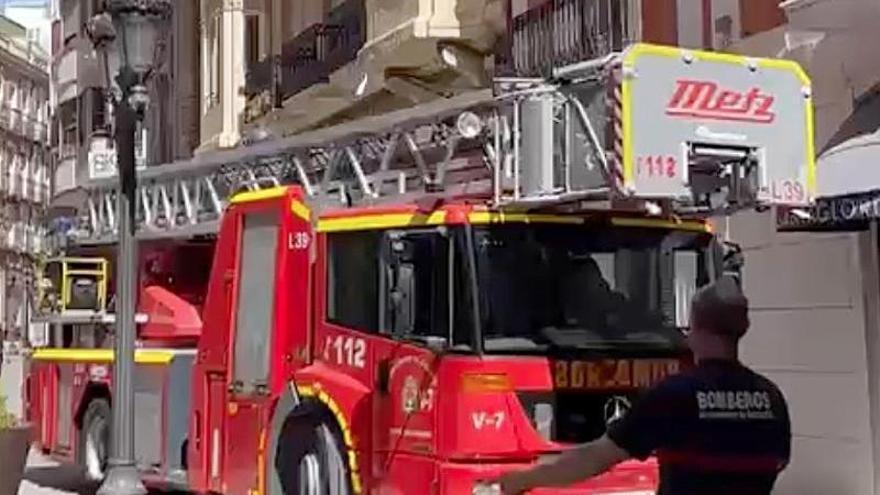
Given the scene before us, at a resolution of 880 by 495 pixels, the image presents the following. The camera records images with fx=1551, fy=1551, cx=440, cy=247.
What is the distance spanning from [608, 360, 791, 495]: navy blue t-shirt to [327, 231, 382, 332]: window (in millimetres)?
5285

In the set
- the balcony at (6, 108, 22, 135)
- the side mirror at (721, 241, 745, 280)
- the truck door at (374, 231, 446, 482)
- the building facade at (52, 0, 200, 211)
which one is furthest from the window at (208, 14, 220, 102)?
the balcony at (6, 108, 22, 135)

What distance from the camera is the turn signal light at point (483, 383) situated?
937 cm

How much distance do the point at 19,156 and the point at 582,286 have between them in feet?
256

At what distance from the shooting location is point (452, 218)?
379 inches

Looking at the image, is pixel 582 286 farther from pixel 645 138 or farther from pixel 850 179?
pixel 850 179

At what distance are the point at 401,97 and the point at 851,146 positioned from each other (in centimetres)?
848

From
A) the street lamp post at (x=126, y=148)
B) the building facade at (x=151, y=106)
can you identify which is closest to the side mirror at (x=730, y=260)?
the street lamp post at (x=126, y=148)

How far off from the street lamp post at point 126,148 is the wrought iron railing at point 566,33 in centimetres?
510

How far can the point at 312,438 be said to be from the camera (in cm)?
1106

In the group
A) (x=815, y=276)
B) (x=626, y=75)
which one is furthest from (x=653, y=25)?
(x=626, y=75)

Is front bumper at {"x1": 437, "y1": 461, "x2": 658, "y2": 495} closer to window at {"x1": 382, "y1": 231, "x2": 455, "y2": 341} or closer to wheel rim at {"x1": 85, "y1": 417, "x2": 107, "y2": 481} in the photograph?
window at {"x1": 382, "y1": 231, "x2": 455, "y2": 341}

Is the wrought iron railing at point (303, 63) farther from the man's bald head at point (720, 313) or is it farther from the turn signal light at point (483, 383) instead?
the man's bald head at point (720, 313)

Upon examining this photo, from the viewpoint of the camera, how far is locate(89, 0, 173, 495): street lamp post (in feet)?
39.7

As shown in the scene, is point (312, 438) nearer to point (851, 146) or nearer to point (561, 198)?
point (561, 198)
